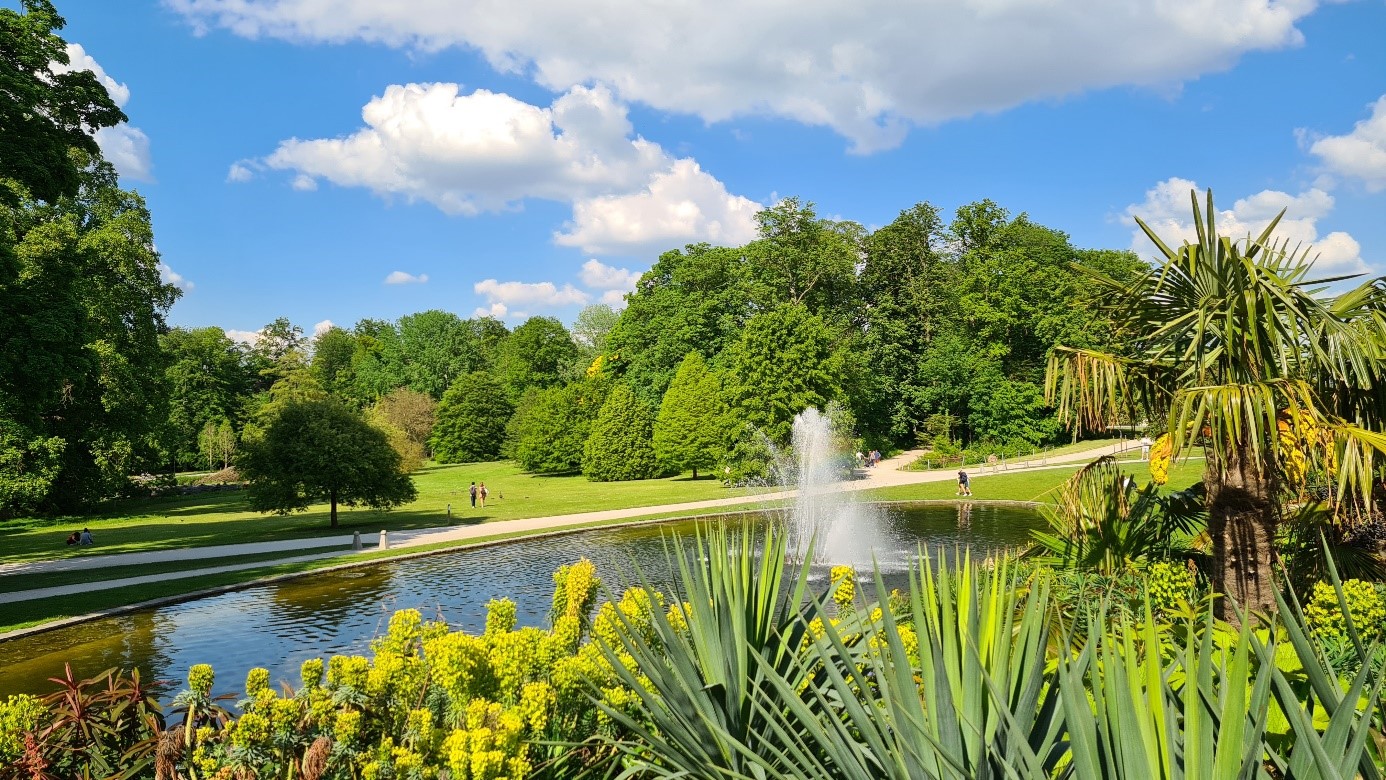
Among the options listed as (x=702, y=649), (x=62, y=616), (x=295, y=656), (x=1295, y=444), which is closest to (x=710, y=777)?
(x=702, y=649)

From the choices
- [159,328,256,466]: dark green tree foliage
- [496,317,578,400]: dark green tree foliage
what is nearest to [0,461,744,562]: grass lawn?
[159,328,256,466]: dark green tree foliage

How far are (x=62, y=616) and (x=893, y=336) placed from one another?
44138mm

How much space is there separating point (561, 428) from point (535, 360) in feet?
68.1

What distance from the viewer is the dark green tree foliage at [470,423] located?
62531 mm

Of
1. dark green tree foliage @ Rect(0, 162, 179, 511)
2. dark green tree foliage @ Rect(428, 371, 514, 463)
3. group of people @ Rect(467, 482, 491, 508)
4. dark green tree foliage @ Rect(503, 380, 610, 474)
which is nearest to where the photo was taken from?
dark green tree foliage @ Rect(0, 162, 179, 511)

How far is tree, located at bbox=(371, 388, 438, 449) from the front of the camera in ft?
206

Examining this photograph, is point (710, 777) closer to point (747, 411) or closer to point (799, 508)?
point (799, 508)

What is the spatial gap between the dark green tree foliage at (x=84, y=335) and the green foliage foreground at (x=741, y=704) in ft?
53.9

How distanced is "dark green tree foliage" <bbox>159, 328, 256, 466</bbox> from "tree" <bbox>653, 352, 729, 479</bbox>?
29.9 meters

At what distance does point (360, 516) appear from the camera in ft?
106

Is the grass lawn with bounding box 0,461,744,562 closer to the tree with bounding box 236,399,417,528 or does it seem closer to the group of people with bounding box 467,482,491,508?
the group of people with bounding box 467,482,491,508

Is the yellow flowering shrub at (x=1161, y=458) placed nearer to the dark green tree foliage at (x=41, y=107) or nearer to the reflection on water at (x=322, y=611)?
the reflection on water at (x=322, y=611)

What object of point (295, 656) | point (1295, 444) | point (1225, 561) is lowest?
point (295, 656)

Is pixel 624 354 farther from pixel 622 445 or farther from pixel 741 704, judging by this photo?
pixel 741 704
